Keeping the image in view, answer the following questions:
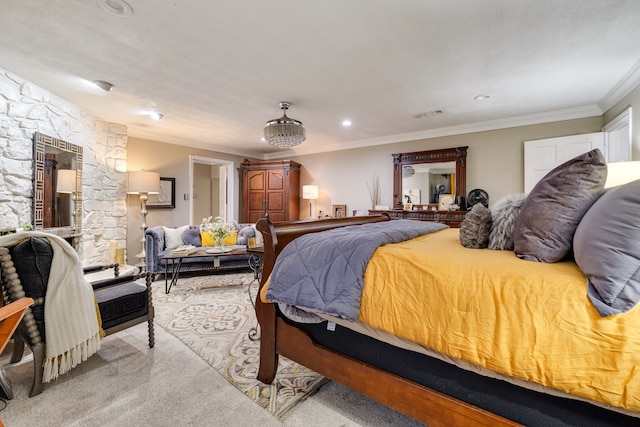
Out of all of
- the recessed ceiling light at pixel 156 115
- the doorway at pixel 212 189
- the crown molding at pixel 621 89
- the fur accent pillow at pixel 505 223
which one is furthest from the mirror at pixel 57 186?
the crown molding at pixel 621 89

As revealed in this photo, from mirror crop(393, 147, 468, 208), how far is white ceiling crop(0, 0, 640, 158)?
80 cm

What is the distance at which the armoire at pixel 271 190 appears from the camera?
619cm

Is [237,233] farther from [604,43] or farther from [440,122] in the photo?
[604,43]

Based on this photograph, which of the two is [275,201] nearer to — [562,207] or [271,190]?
[271,190]

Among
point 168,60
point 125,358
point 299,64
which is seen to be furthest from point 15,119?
point 299,64

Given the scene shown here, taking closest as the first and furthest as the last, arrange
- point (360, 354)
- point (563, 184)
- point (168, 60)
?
1. point (563, 184)
2. point (360, 354)
3. point (168, 60)

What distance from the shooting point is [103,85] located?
2992 millimetres

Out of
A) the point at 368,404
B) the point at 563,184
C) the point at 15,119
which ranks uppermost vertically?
the point at 15,119

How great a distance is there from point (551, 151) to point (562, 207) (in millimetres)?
3639

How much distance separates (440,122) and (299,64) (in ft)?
9.07

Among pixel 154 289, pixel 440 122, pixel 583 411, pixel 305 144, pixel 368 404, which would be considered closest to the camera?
pixel 583 411

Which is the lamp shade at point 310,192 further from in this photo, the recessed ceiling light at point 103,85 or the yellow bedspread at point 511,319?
the yellow bedspread at point 511,319

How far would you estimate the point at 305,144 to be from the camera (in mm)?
5984

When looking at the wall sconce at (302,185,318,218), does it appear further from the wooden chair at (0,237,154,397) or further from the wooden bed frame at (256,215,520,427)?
the wooden chair at (0,237,154,397)
